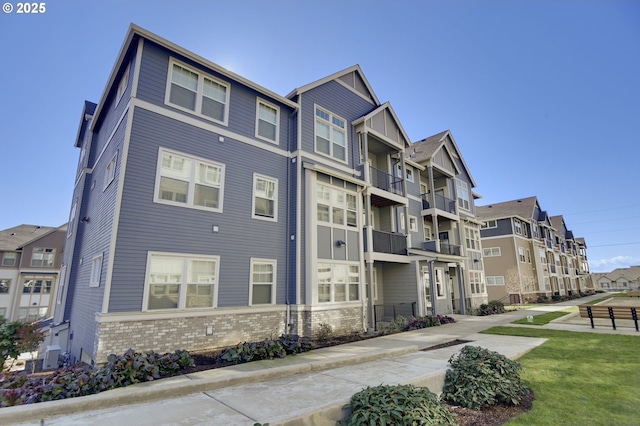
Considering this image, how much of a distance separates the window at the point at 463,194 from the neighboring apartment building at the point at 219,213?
10.1 m

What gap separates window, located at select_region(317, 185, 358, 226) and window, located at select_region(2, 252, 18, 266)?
45.5 m

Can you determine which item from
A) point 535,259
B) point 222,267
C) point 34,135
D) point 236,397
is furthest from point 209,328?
point 535,259

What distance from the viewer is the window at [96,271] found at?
9555 mm

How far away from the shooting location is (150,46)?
9.85 metres

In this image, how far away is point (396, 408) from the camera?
4.17 m

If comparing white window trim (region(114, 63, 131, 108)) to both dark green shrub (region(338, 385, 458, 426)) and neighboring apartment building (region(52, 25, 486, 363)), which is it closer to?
neighboring apartment building (region(52, 25, 486, 363))

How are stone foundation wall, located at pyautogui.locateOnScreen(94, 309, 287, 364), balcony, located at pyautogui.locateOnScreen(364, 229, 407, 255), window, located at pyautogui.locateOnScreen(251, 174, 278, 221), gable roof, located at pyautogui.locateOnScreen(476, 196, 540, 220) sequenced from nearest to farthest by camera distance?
stone foundation wall, located at pyautogui.locateOnScreen(94, 309, 287, 364) < window, located at pyautogui.locateOnScreen(251, 174, 278, 221) < balcony, located at pyautogui.locateOnScreen(364, 229, 407, 255) < gable roof, located at pyautogui.locateOnScreen(476, 196, 540, 220)

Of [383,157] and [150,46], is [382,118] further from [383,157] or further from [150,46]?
[150,46]

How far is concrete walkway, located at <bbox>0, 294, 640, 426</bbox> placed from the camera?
4355 mm

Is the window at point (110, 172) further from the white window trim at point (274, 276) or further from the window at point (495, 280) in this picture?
the window at point (495, 280)

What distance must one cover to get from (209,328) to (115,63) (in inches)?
374

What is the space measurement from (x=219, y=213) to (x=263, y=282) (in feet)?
Result: 9.99

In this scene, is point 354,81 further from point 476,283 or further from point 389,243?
point 476,283

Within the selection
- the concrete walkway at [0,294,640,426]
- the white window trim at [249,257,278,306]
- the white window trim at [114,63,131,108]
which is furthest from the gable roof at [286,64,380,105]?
the concrete walkway at [0,294,640,426]
